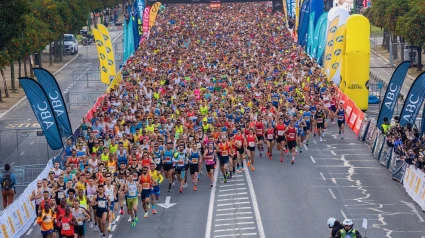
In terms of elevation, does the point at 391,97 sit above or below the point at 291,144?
above

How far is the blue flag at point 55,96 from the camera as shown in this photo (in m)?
35.5

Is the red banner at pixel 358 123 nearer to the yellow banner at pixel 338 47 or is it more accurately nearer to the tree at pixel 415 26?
the yellow banner at pixel 338 47

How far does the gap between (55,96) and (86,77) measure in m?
30.0

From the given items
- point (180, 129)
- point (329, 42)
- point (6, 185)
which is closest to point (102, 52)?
point (329, 42)

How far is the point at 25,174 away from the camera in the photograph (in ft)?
110

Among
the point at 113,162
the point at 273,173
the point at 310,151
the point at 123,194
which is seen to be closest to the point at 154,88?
the point at 310,151

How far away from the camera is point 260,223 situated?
2570 cm

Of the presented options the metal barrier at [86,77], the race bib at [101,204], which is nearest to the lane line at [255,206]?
the race bib at [101,204]

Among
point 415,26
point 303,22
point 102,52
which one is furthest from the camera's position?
point 415,26

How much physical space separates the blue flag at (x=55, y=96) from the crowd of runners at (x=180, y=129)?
0.74 m

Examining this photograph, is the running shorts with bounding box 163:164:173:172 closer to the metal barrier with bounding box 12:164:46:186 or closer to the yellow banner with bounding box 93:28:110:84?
the metal barrier with bounding box 12:164:46:186

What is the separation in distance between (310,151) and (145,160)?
9.62m

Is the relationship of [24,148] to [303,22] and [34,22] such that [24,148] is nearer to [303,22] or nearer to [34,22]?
[34,22]

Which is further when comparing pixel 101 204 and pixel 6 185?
pixel 6 185
